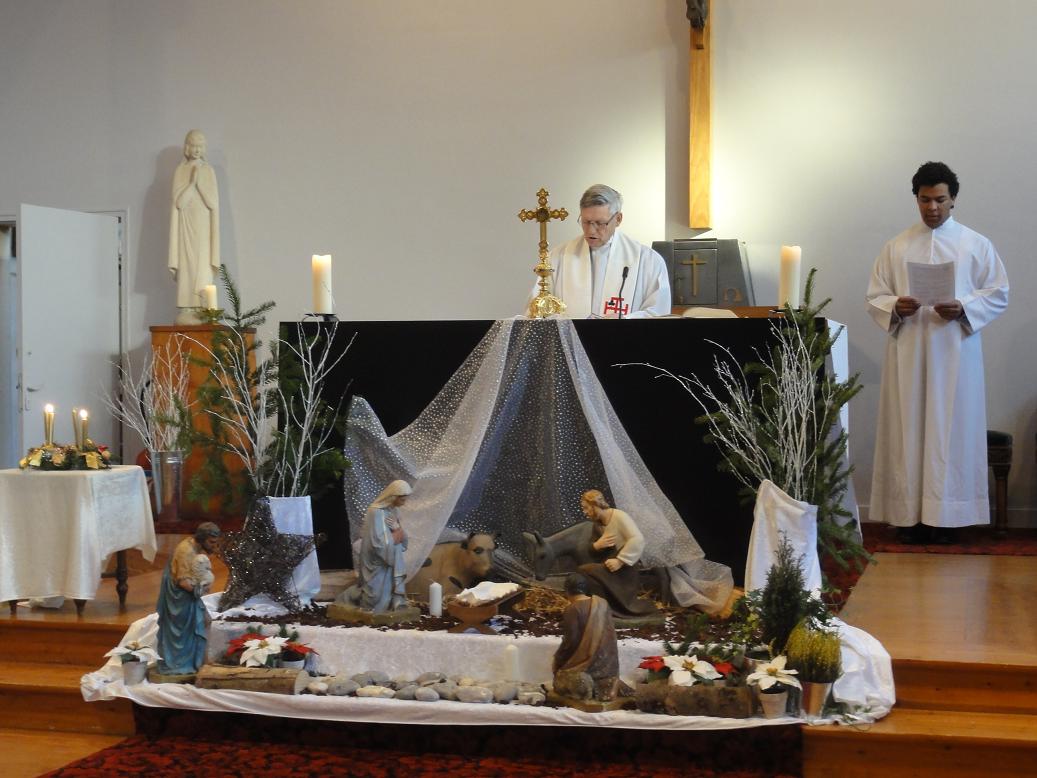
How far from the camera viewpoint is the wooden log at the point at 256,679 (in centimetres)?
504

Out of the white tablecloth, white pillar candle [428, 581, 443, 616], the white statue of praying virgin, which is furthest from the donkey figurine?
the white statue of praying virgin

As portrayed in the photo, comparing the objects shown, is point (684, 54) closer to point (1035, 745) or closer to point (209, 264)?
point (209, 264)

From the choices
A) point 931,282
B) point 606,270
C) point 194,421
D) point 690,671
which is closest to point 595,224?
point 606,270

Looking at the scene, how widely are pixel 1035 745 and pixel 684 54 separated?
19.6ft

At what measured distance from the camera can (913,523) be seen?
24.8ft

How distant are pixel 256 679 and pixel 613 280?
293 centimetres

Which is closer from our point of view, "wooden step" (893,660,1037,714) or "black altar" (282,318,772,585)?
"wooden step" (893,660,1037,714)

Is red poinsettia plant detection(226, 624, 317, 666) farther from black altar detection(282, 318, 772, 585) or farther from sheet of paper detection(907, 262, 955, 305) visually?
sheet of paper detection(907, 262, 955, 305)

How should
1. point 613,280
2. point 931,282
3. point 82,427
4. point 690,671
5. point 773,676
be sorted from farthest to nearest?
point 931,282
point 613,280
point 82,427
point 690,671
point 773,676

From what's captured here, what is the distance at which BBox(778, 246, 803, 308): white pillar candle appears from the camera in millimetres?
5766

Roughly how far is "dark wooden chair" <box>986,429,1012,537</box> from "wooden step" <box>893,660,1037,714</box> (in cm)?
326

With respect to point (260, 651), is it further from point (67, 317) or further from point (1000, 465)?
point (67, 317)

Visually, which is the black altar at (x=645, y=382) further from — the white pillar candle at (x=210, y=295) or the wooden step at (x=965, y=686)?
the white pillar candle at (x=210, y=295)

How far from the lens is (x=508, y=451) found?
6.07 meters
